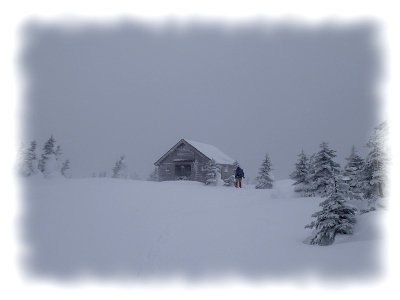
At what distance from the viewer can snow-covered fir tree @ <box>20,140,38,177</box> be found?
3309cm

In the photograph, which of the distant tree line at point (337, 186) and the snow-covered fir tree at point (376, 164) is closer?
the distant tree line at point (337, 186)

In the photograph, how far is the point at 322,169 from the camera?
19.3 meters

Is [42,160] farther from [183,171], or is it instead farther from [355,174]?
[355,174]

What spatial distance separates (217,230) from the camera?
10.3m

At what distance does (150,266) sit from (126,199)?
9.58m

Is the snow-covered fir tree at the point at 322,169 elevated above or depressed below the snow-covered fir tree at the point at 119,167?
below

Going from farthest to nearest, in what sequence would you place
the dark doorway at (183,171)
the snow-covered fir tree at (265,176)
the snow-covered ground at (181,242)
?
the snow-covered fir tree at (265,176) < the dark doorway at (183,171) < the snow-covered ground at (181,242)

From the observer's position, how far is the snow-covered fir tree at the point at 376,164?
36.8 ft

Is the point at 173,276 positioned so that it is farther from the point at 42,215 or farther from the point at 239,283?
the point at 42,215

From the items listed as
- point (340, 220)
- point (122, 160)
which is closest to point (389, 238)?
point (340, 220)

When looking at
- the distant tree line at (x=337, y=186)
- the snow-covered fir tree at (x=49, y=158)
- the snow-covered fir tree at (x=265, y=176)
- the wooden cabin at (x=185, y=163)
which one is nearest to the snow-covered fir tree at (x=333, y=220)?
the distant tree line at (x=337, y=186)

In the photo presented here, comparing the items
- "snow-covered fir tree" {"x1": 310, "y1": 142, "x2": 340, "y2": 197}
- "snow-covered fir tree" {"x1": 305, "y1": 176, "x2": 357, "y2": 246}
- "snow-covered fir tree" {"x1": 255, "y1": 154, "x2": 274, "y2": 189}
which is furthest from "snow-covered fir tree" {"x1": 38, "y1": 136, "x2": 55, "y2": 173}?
"snow-covered fir tree" {"x1": 305, "y1": 176, "x2": 357, "y2": 246}

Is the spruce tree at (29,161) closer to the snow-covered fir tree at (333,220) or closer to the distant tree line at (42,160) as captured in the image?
the distant tree line at (42,160)

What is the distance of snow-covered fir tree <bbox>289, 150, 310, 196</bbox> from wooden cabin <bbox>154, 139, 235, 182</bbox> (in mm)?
13806
